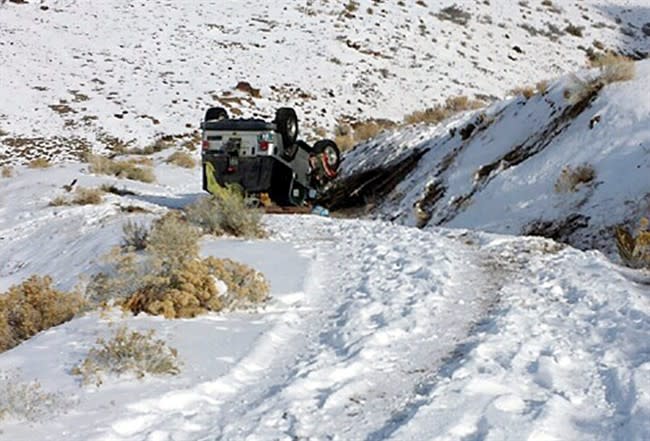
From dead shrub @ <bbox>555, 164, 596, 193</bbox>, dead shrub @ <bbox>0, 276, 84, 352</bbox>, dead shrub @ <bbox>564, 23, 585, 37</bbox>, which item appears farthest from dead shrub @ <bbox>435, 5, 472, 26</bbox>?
dead shrub @ <bbox>0, 276, 84, 352</bbox>

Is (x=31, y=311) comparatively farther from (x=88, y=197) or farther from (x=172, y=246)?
(x=88, y=197)

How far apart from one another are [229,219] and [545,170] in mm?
4787

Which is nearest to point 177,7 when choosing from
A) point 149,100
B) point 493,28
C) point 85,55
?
point 85,55

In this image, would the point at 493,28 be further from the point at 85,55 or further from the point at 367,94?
the point at 85,55

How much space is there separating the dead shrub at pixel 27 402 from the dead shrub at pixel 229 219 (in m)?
5.70

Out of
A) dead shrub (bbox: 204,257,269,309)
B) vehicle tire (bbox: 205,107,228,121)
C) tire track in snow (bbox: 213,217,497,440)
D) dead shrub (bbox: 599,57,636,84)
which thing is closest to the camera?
tire track in snow (bbox: 213,217,497,440)

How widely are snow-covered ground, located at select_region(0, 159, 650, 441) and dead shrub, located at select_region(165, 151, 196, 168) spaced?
49.7 ft

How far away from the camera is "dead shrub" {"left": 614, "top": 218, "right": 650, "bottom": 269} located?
6906 millimetres

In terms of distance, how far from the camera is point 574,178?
9602 mm

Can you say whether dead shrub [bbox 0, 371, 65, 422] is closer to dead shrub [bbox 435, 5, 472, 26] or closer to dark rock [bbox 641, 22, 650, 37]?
dead shrub [bbox 435, 5, 472, 26]

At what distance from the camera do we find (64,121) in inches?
1077

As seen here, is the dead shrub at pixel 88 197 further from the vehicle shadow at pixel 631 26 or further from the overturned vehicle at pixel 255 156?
the vehicle shadow at pixel 631 26

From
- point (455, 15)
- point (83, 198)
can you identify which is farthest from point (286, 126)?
point (455, 15)

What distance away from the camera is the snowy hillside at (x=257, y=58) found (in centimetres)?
2827
